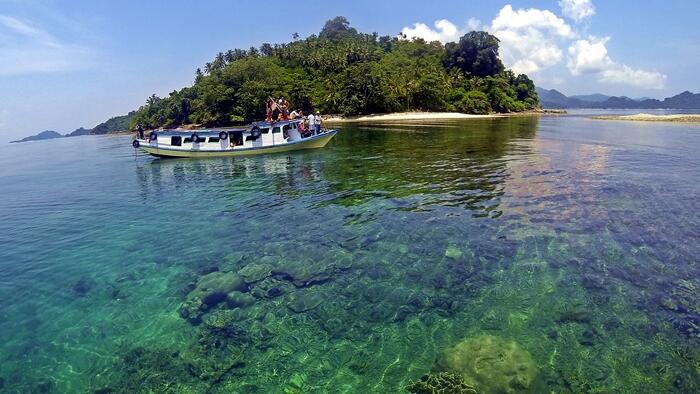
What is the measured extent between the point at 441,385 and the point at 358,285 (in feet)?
13.3

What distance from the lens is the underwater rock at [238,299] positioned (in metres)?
10.0

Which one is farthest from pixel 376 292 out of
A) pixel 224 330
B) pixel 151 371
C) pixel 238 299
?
pixel 151 371

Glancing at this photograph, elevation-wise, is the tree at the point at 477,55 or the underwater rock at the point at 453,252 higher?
the tree at the point at 477,55

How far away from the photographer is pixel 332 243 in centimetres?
1354

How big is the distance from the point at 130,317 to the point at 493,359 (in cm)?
877

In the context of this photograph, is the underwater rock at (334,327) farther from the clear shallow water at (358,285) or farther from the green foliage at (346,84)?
the green foliage at (346,84)

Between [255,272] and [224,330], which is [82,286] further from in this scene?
[224,330]

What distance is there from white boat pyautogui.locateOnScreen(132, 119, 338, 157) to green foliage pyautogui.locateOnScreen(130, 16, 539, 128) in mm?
63009

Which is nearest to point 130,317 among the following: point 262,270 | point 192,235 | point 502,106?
point 262,270

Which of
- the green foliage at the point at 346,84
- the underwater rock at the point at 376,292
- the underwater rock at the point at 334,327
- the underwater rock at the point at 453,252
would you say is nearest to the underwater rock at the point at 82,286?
the underwater rock at the point at 334,327

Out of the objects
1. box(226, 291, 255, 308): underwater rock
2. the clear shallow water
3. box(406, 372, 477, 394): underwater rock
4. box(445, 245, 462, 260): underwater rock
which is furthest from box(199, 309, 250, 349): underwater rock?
box(445, 245, 462, 260): underwater rock

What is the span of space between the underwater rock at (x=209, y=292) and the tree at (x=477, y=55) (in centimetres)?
13856

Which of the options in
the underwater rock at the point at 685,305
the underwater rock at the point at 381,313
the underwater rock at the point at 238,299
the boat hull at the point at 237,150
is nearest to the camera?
the underwater rock at the point at 685,305

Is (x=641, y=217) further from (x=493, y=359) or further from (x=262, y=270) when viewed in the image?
(x=262, y=270)
